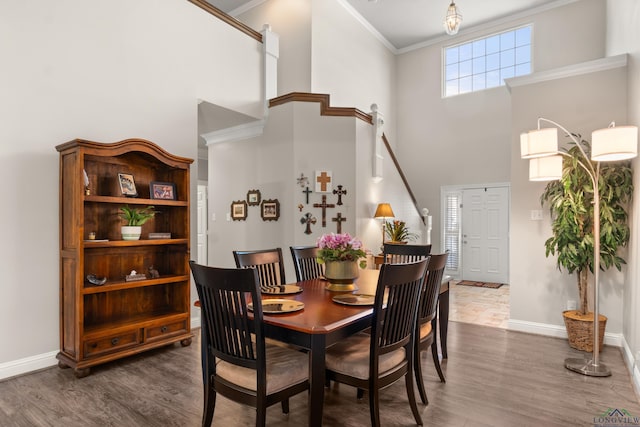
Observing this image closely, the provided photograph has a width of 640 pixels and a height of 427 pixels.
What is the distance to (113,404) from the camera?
2396mm

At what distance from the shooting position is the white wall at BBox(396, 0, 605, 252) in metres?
6.09

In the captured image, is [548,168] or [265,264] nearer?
[265,264]

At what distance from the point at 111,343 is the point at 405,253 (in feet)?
8.49

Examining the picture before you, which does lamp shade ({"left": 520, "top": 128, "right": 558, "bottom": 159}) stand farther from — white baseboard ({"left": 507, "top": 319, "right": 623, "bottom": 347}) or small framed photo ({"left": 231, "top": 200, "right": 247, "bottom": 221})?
small framed photo ({"left": 231, "top": 200, "right": 247, "bottom": 221})

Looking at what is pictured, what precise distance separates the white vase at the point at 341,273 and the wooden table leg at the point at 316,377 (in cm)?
75

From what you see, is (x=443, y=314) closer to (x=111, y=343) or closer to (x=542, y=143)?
(x=542, y=143)

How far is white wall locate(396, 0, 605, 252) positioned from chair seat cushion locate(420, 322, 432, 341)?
502cm

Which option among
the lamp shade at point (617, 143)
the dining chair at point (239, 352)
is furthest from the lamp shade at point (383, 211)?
the dining chair at point (239, 352)

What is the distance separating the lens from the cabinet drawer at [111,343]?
9.31 ft

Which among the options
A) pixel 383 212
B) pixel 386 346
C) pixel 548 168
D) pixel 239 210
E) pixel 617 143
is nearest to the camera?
pixel 386 346

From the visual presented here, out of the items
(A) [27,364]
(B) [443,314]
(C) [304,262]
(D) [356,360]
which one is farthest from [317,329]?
(A) [27,364]

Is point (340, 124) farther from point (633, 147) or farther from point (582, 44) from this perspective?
point (582, 44)

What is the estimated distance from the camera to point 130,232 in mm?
3174

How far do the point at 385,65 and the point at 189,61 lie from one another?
188 inches
